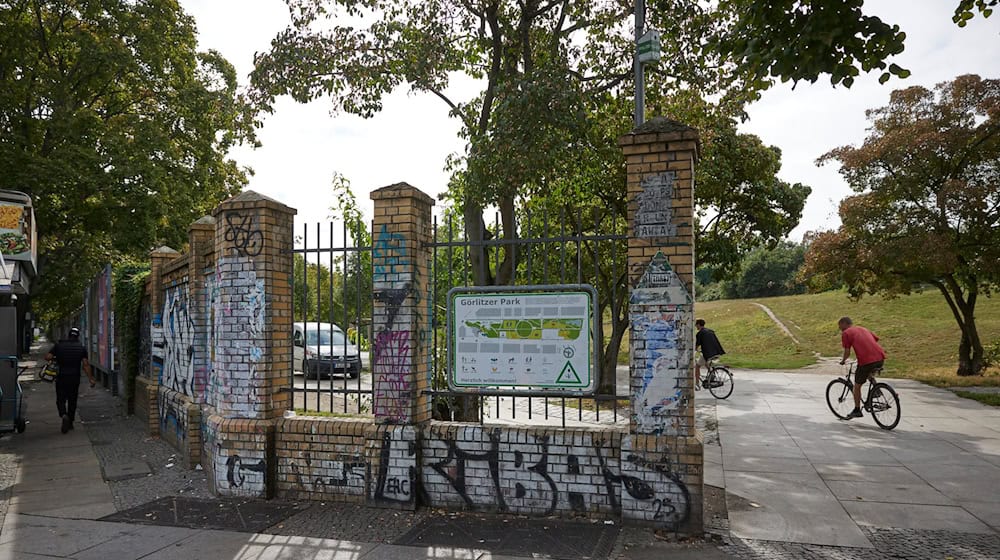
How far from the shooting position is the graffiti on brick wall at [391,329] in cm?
608

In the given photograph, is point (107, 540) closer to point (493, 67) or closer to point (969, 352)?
point (493, 67)

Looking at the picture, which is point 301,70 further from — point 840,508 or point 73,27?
point 73,27

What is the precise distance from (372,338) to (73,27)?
1863cm

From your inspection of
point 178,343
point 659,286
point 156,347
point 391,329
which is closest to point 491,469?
point 391,329

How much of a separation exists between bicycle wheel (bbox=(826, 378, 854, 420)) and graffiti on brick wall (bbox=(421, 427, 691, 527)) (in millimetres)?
6974

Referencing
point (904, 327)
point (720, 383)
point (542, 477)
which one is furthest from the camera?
point (904, 327)

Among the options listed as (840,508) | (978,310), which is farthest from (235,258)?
(978,310)

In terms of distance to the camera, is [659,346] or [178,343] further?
[178,343]

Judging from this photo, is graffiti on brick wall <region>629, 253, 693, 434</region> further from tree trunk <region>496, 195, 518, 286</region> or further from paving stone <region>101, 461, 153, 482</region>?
paving stone <region>101, 461, 153, 482</region>

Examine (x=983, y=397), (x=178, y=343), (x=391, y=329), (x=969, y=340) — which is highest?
(x=391, y=329)

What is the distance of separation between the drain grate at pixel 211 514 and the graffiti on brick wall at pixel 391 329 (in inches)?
50.9

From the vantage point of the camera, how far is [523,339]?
19.2ft

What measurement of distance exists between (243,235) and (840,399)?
9.60 meters

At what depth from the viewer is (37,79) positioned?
18969 mm
